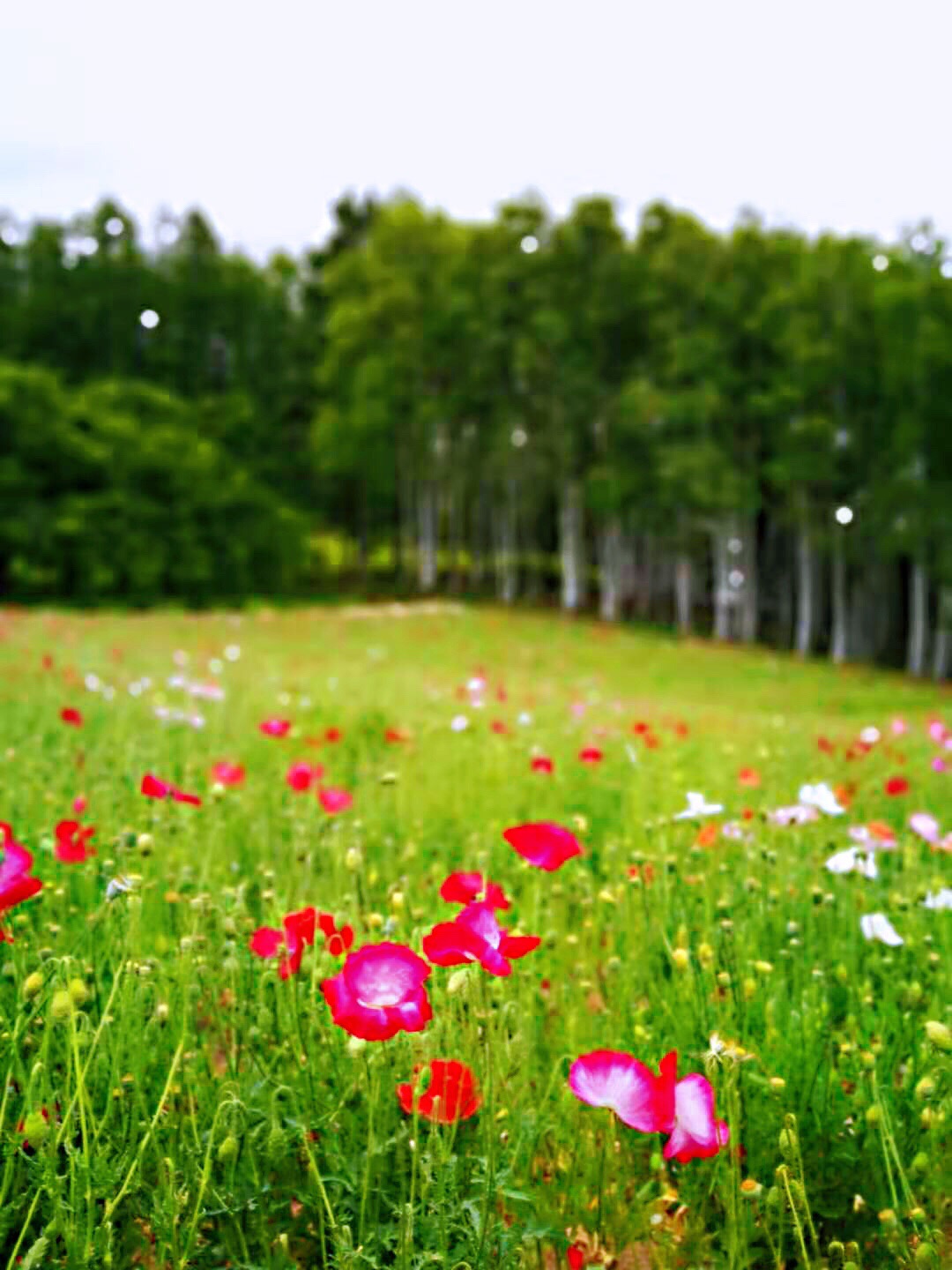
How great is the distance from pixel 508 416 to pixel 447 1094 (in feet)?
103

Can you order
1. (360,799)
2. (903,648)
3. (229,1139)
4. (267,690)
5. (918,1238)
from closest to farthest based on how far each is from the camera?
(229,1139), (918,1238), (360,799), (267,690), (903,648)

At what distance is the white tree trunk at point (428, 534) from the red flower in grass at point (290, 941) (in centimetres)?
3333

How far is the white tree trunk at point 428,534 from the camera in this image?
3534 cm

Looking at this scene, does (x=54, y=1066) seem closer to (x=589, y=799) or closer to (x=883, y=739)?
(x=589, y=799)

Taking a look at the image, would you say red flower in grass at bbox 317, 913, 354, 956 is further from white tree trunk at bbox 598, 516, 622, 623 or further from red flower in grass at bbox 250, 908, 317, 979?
white tree trunk at bbox 598, 516, 622, 623

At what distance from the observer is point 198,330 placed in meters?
42.3

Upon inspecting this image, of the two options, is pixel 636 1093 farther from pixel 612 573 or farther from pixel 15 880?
pixel 612 573

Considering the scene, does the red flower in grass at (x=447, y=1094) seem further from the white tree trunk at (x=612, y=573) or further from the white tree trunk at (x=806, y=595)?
the white tree trunk at (x=612, y=573)

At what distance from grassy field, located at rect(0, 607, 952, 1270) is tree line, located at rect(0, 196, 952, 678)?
73.3ft

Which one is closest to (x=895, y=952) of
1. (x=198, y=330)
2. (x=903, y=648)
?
(x=903, y=648)

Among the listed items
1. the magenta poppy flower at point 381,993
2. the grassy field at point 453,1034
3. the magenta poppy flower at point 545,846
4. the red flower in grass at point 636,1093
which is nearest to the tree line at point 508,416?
the grassy field at point 453,1034

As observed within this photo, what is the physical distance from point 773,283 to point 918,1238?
29357mm

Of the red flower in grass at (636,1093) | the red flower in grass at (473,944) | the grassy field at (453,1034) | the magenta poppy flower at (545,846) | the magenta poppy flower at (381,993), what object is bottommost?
the grassy field at (453,1034)

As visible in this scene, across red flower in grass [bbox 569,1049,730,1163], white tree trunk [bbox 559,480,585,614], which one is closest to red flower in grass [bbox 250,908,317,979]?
red flower in grass [bbox 569,1049,730,1163]
